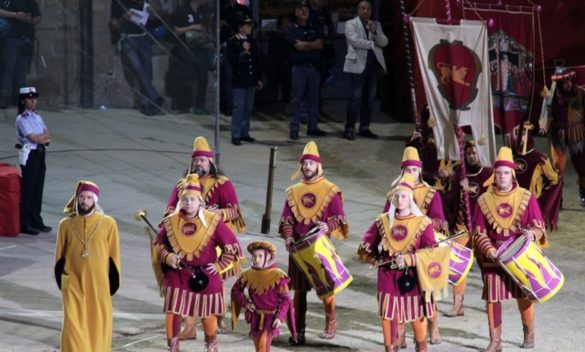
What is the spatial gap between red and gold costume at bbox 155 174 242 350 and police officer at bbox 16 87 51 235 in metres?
5.87

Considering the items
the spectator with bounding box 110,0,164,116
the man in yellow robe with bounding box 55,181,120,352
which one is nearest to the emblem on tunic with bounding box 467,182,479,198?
the man in yellow robe with bounding box 55,181,120,352

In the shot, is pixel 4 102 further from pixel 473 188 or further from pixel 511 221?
pixel 511 221

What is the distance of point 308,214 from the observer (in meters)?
13.4

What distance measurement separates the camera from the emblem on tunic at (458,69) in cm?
1555

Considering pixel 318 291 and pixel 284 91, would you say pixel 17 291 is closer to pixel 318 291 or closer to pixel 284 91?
pixel 318 291

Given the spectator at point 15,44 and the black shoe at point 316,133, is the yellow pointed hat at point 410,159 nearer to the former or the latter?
the spectator at point 15,44

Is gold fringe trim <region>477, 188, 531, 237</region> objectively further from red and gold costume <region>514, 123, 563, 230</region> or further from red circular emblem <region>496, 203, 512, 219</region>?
red and gold costume <region>514, 123, 563, 230</region>

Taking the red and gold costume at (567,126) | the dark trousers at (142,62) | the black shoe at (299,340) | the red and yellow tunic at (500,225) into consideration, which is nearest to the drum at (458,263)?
the red and yellow tunic at (500,225)

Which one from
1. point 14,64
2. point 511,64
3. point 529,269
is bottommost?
point 529,269

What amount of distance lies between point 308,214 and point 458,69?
3099 millimetres

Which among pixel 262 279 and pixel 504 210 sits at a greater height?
pixel 504 210

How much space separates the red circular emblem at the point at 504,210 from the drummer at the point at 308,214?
58.5 inches

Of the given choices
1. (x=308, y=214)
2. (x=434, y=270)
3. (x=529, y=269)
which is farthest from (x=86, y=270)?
(x=529, y=269)

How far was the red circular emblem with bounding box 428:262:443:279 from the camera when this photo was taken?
40.0 feet
